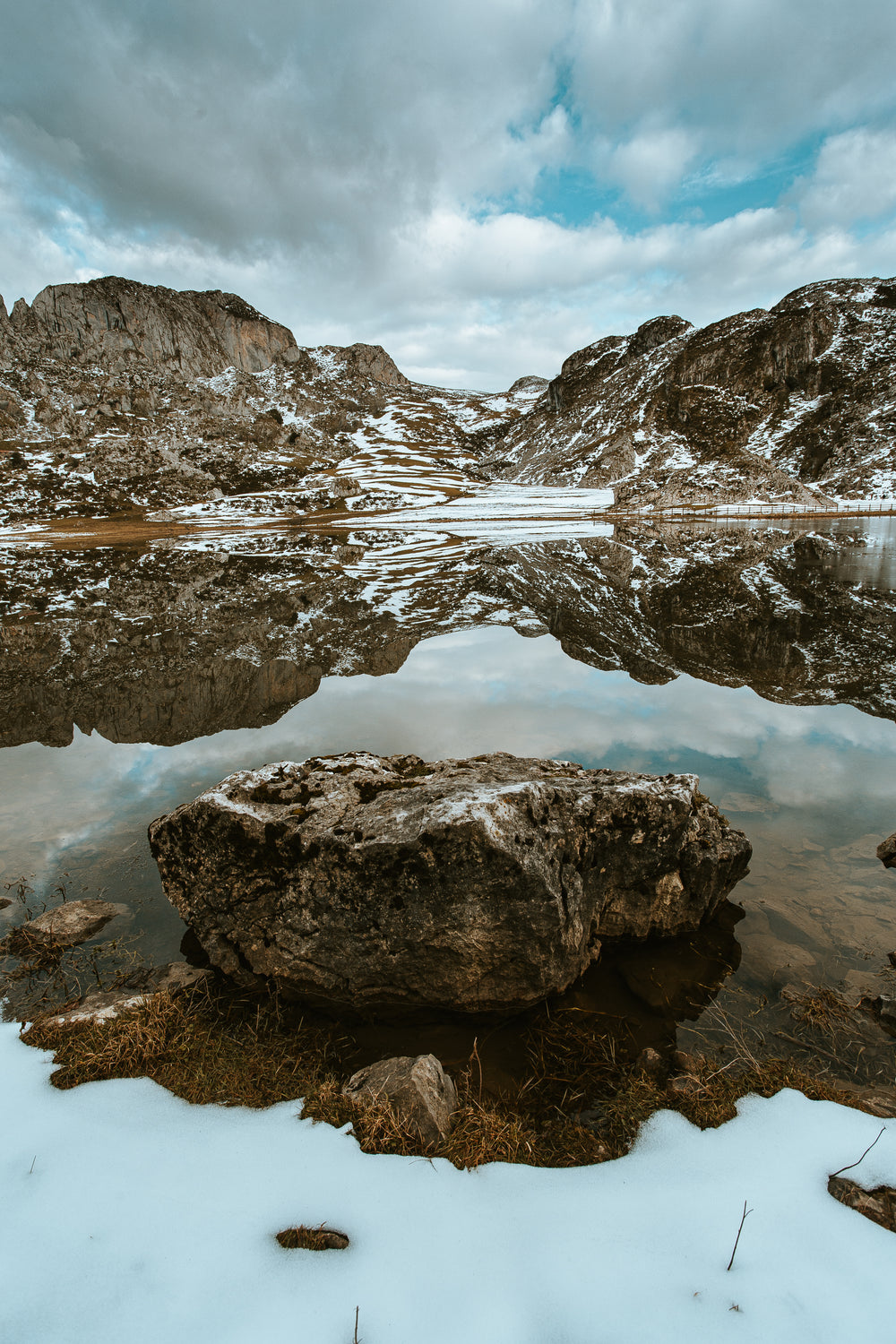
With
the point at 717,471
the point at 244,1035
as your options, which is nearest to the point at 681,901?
the point at 244,1035

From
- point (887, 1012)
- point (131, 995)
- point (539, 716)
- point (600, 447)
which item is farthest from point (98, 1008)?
Answer: point (600, 447)

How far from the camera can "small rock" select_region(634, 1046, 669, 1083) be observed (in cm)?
534

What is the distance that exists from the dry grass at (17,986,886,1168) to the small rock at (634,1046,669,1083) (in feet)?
0.14

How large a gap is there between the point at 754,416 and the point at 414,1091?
196201 millimetres

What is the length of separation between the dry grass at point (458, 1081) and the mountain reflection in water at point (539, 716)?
50 cm

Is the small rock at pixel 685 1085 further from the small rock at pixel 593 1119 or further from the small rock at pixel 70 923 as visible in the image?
the small rock at pixel 70 923

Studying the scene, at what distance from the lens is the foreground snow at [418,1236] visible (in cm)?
309

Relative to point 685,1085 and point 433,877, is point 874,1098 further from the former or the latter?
point 433,877

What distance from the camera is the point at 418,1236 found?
3.65 m

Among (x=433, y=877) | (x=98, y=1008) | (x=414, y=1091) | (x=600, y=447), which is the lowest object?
(x=98, y=1008)

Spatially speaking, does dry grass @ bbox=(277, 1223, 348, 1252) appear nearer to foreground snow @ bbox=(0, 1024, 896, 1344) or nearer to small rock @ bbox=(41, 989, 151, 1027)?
foreground snow @ bbox=(0, 1024, 896, 1344)

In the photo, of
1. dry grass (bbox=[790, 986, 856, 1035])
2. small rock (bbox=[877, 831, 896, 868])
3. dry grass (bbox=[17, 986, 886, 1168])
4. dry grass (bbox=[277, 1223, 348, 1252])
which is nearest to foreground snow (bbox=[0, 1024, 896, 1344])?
dry grass (bbox=[277, 1223, 348, 1252])

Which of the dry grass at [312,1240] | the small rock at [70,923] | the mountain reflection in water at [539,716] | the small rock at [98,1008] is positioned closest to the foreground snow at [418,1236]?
the dry grass at [312,1240]

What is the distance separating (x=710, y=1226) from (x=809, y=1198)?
73 centimetres
